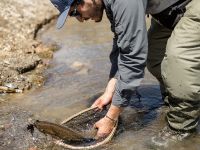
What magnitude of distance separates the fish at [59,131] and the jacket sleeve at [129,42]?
24.1 inches

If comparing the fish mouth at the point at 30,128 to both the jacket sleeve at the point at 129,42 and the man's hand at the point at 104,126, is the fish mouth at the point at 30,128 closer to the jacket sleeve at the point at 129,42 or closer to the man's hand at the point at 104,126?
the man's hand at the point at 104,126

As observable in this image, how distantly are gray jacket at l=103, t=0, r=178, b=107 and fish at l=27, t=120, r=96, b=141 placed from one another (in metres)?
0.57

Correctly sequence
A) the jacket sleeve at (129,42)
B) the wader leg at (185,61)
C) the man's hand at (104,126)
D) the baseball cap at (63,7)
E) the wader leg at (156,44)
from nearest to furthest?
the jacket sleeve at (129,42) < the baseball cap at (63,7) < the wader leg at (185,61) < the man's hand at (104,126) < the wader leg at (156,44)

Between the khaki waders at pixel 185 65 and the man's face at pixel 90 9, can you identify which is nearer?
the man's face at pixel 90 9

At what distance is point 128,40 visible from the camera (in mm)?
3750

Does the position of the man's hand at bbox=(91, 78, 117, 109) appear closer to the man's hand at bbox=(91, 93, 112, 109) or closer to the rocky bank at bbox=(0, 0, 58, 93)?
the man's hand at bbox=(91, 93, 112, 109)

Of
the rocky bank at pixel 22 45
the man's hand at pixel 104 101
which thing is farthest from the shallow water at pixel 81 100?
the man's hand at pixel 104 101

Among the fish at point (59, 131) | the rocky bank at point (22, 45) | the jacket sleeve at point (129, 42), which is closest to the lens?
the jacket sleeve at point (129, 42)

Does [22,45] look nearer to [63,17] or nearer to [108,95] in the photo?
[108,95]

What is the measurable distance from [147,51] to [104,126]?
0.97 meters

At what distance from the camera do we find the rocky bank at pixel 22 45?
613 centimetres

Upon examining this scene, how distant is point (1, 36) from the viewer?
750 centimetres

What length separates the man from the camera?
3.73 meters

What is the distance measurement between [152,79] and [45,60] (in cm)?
189
